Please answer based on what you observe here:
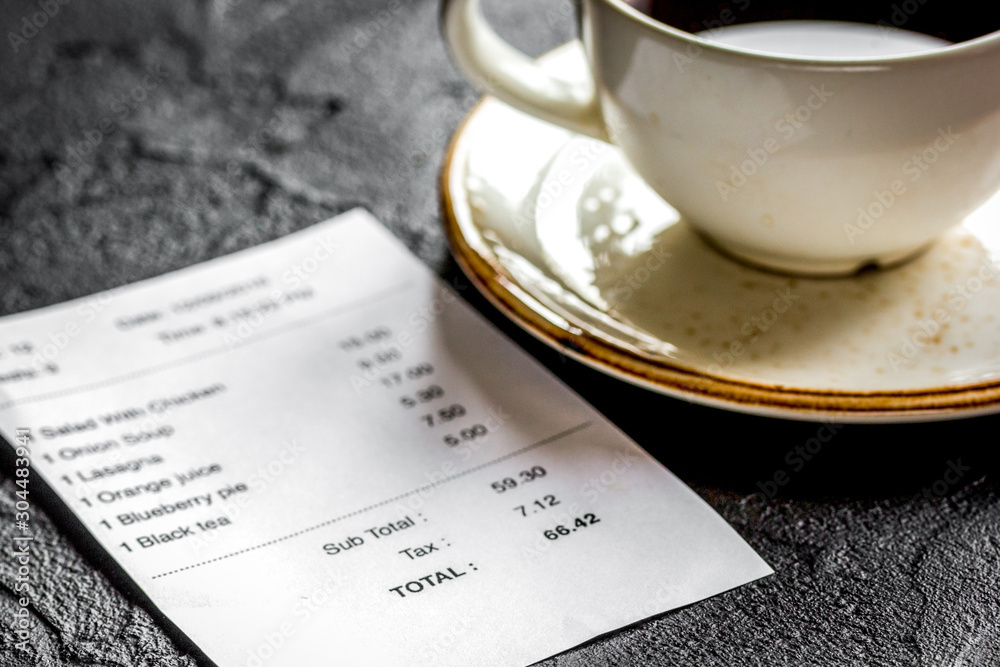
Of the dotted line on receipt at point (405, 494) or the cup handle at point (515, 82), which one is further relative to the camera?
the cup handle at point (515, 82)

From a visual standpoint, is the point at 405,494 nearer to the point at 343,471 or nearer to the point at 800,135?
the point at 343,471

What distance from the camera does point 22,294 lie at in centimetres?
52

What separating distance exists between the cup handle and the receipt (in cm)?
10

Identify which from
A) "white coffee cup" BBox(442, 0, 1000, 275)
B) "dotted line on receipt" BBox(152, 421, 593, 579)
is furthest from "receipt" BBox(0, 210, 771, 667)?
"white coffee cup" BBox(442, 0, 1000, 275)

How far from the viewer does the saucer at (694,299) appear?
388 millimetres

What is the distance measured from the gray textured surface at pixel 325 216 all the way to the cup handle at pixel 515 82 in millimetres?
92

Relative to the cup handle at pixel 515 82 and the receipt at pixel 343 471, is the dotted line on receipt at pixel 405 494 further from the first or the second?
the cup handle at pixel 515 82

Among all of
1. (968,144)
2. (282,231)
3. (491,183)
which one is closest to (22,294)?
(282,231)

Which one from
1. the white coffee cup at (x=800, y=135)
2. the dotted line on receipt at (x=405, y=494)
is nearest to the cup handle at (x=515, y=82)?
the white coffee cup at (x=800, y=135)

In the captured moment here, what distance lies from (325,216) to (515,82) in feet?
0.47

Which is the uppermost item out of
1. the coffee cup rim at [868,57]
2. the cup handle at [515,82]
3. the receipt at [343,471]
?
the coffee cup rim at [868,57]

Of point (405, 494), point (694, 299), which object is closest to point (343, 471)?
point (405, 494)

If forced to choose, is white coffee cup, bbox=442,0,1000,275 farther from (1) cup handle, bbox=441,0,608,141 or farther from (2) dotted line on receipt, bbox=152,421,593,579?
(2) dotted line on receipt, bbox=152,421,593,579

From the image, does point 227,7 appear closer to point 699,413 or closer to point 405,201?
point 405,201
